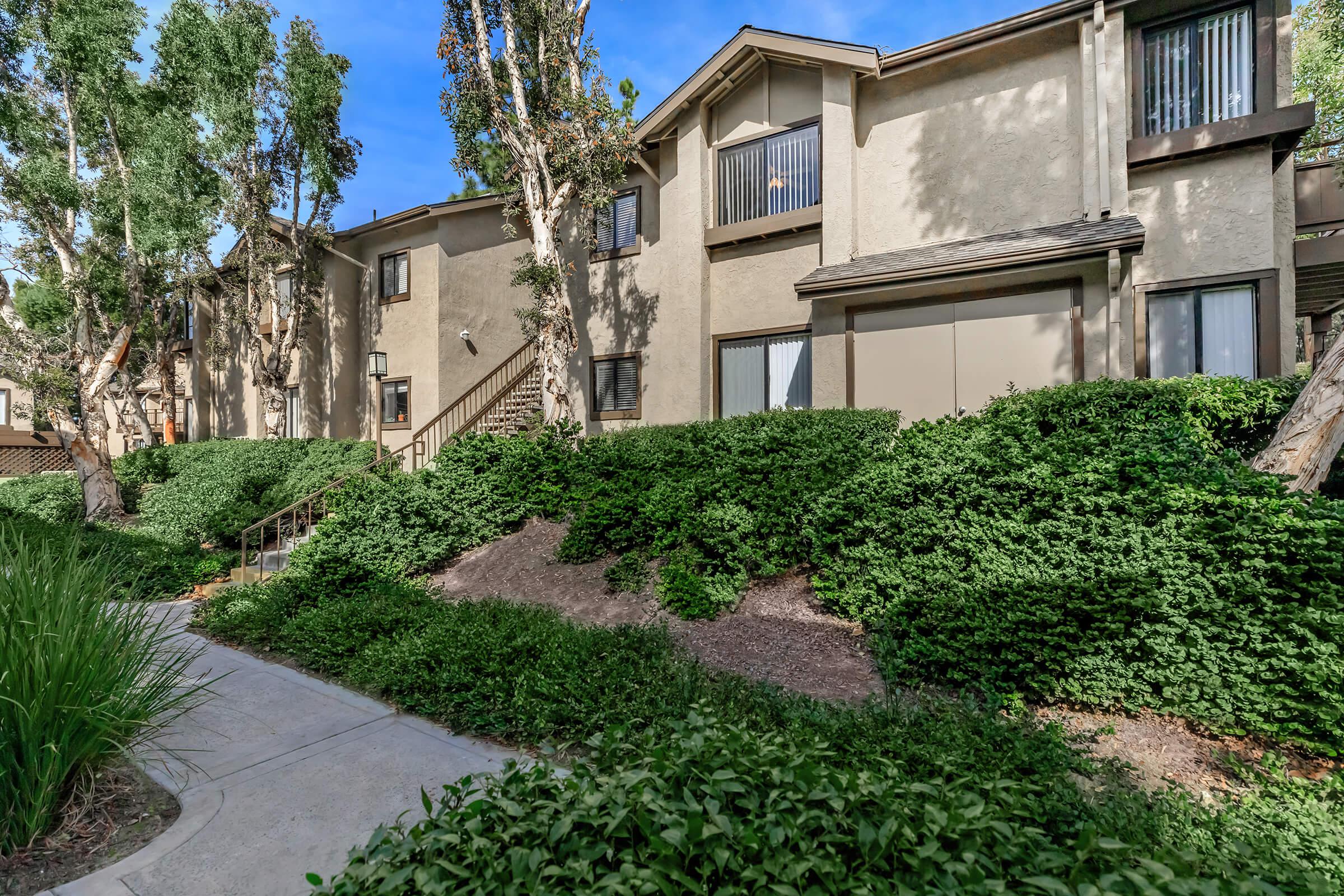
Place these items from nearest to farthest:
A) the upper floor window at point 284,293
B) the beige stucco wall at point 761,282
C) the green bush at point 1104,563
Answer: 1. the green bush at point 1104,563
2. the beige stucco wall at point 761,282
3. the upper floor window at point 284,293

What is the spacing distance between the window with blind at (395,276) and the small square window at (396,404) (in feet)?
7.13

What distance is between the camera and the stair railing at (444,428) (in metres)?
11.8

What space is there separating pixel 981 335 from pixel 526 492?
729 centimetres

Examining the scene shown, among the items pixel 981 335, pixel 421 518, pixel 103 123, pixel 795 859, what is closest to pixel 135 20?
pixel 103 123

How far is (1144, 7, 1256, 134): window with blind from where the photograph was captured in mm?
8281

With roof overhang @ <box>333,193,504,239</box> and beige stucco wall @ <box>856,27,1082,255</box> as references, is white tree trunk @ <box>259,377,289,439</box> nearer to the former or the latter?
roof overhang @ <box>333,193,504,239</box>

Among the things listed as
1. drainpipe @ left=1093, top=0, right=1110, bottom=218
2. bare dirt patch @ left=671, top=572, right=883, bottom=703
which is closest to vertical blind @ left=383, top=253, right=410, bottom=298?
bare dirt patch @ left=671, top=572, right=883, bottom=703

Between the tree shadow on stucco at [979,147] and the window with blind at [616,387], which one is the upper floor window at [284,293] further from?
the tree shadow on stucco at [979,147]

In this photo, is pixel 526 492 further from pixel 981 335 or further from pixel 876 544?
pixel 981 335

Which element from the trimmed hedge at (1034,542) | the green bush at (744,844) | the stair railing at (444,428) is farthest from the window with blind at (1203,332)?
the stair railing at (444,428)

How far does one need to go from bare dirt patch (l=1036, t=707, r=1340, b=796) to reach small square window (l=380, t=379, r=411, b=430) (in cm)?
1430

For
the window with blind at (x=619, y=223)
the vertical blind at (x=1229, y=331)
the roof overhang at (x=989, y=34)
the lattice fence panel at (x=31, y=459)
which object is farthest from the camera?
the lattice fence panel at (x=31, y=459)

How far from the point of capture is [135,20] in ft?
45.9

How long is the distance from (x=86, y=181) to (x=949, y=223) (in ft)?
60.1
